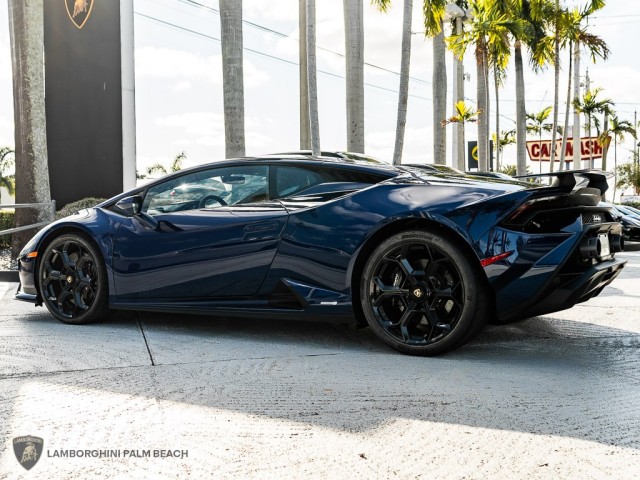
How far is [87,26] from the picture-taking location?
47.1 ft

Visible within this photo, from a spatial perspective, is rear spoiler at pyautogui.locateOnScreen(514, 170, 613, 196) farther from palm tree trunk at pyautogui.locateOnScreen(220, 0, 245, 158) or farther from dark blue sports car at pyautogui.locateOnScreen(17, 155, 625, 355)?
palm tree trunk at pyautogui.locateOnScreen(220, 0, 245, 158)

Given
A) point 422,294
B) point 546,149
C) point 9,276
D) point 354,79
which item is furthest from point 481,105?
point 422,294

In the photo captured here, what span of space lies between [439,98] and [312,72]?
382 inches

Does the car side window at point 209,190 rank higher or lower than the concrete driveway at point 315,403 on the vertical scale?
higher

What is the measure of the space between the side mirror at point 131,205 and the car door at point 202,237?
0.04 metres

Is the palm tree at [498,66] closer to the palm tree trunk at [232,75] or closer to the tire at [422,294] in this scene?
the palm tree trunk at [232,75]

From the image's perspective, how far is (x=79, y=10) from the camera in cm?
1434

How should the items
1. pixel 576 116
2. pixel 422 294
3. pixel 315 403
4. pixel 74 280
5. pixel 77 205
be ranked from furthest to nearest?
pixel 576 116, pixel 77 205, pixel 74 280, pixel 422 294, pixel 315 403

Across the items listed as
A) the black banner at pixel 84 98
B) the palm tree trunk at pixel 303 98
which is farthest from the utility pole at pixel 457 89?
the black banner at pixel 84 98

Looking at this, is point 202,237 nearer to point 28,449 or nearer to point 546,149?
point 28,449

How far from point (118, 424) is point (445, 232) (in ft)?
7.01

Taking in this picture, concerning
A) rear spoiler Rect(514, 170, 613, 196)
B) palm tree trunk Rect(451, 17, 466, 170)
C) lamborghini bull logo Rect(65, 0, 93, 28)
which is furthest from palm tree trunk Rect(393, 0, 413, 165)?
rear spoiler Rect(514, 170, 613, 196)

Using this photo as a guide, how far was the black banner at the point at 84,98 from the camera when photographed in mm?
14289

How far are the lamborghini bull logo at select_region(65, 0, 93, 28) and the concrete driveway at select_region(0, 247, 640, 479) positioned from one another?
33.8 feet
